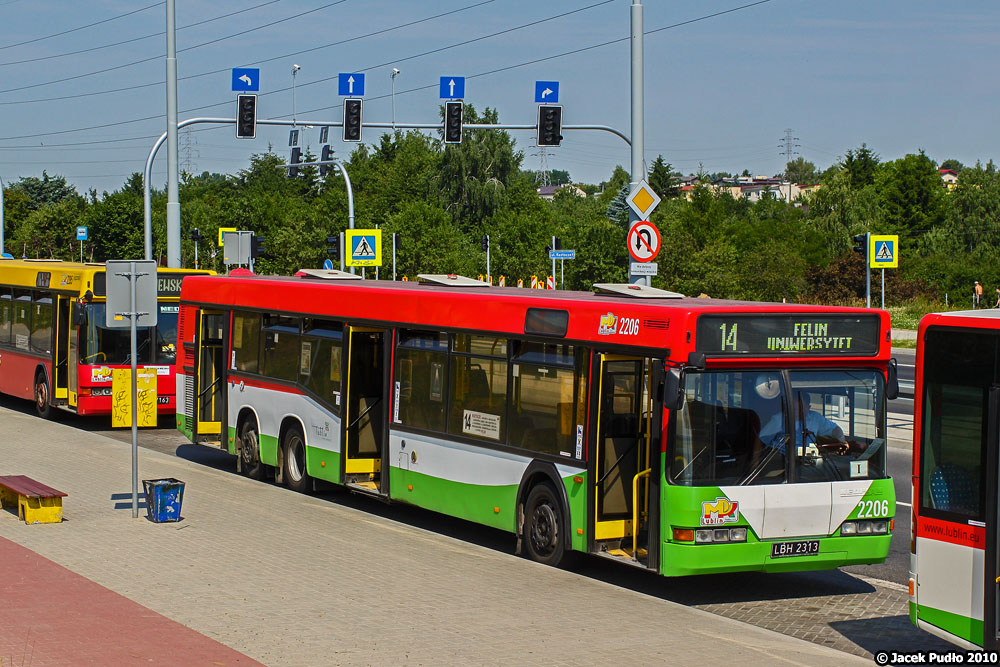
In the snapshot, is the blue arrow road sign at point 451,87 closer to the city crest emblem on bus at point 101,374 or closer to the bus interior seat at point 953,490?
the city crest emblem on bus at point 101,374

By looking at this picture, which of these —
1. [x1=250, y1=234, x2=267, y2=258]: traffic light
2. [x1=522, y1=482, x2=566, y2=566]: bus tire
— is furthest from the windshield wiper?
[x1=250, y1=234, x2=267, y2=258]: traffic light

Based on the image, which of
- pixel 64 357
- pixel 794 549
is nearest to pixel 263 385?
pixel 64 357

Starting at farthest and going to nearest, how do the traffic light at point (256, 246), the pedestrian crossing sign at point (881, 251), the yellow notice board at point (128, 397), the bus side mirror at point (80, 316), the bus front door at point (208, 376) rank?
the pedestrian crossing sign at point (881, 251) < the traffic light at point (256, 246) < the bus side mirror at point (80, 316) < the yellow notice board at point (128, 397) < the bus front door at point (208, 376)

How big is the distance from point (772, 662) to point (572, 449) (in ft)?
11.5

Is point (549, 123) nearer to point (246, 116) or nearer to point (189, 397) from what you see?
point (246, 116)

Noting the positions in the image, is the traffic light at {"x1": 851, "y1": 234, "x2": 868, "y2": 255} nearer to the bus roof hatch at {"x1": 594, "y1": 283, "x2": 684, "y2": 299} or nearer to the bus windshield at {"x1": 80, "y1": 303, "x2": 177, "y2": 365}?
the bus windshield at {"x1": 80, "y1": 303, "x2": 177, "y2": 365}

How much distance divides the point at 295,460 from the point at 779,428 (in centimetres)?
805

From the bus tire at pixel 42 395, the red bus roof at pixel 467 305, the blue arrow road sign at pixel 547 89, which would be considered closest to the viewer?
the red bus roof at pixel 467 305

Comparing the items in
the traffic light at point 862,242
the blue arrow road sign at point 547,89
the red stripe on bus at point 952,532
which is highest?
the blue arrow road sign at point 547,89

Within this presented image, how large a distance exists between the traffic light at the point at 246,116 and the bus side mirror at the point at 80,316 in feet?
29.2

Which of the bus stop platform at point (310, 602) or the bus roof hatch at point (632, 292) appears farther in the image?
the bus roof hatch at point (632, 292)

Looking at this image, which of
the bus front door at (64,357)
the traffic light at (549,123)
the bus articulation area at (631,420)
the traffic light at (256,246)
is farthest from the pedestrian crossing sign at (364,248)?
the bus articulation area at (631,420)

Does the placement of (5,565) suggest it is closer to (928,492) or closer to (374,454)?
(374,454)

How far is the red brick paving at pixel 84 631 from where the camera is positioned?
7781mm
